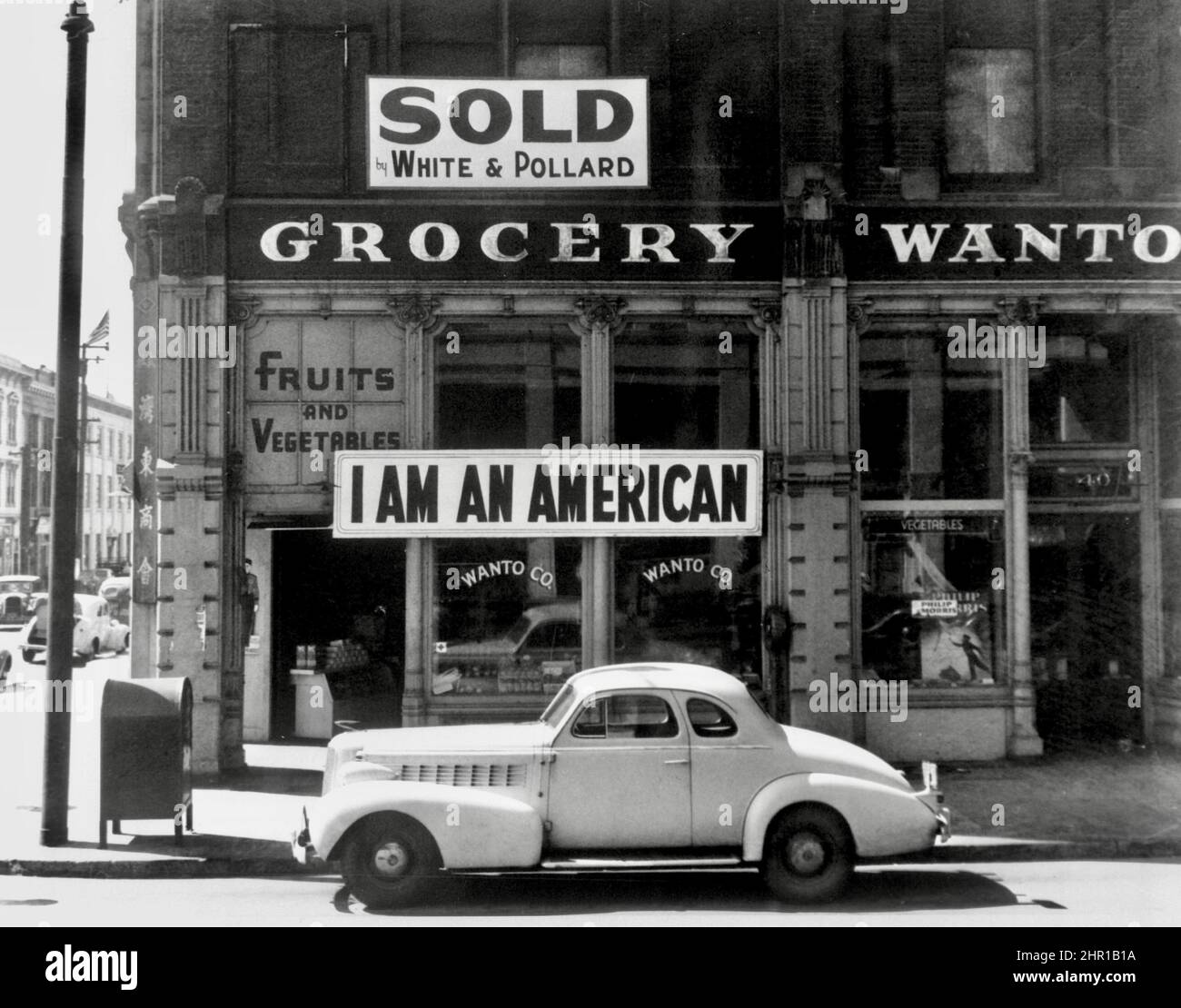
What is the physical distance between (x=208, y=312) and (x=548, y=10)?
501 centimetres

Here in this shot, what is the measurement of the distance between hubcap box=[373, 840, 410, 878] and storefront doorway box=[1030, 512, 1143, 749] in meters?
8.47

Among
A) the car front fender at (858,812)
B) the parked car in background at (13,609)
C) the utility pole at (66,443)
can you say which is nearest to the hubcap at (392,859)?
the car front fender at (858,812)

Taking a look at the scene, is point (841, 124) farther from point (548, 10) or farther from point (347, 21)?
point (347, 21)

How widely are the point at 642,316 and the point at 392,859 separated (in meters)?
7.03

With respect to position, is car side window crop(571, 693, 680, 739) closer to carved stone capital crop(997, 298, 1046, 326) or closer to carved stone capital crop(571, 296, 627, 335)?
carved stone capital crop(571, 296, 627, 335)

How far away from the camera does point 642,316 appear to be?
12875 millimetres

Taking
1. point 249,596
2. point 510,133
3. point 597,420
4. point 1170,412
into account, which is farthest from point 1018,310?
point 249,596

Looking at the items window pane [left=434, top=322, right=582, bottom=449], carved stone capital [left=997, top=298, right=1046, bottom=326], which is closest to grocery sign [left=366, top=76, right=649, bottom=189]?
window pane [left=434, top=322, right=582, bottom=449]

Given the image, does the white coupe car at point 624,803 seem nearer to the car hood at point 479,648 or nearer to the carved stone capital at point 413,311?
the car hood at point 479,648

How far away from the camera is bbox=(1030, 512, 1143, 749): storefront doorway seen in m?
13.4

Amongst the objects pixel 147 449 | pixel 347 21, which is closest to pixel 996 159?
pixel 347 21

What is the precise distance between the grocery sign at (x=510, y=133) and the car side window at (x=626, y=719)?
261 inches

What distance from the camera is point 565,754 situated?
8.05m
